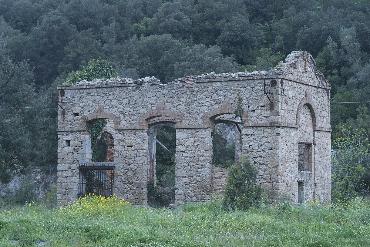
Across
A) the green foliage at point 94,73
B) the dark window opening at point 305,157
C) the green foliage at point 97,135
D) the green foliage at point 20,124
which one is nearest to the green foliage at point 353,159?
the dark window opening at point 305,157

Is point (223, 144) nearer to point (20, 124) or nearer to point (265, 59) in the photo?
point (20, 124)

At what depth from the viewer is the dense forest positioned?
147 ft

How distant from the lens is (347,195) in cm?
2367

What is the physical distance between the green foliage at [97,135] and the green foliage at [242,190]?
6.08 meters

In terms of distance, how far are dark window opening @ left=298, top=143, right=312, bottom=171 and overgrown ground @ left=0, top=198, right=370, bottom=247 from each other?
5.21 m

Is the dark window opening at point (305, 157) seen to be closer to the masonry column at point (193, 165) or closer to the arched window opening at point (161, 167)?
the masonry column at point (193, 165)

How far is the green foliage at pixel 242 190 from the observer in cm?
1753

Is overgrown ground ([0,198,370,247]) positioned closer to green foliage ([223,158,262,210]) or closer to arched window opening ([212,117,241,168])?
green foliage ([223,158,262,210])

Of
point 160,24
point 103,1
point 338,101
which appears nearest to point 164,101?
point 338,101

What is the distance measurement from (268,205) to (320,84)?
559 centimetres

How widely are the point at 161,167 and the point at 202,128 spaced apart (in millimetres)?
11143

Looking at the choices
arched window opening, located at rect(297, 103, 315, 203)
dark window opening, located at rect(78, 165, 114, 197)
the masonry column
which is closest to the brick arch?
arched window opening, located at rect(297, 103, 315, 203)

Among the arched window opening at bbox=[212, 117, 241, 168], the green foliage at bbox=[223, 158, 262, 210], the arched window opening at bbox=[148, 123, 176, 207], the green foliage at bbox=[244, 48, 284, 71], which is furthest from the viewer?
the green foliage at bbox=[244, 48, 284, 71]

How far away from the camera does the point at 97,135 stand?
26844mm
